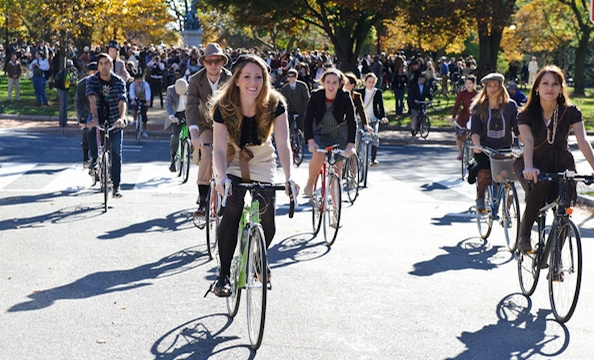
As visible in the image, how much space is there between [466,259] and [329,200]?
5.46 ft

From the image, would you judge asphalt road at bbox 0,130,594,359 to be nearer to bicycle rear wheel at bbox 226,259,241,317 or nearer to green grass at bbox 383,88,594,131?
bicycle rear wheel at bbox 226,259,241,317

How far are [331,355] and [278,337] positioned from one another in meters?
0.53

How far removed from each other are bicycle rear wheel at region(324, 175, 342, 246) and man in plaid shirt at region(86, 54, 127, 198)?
312 cm

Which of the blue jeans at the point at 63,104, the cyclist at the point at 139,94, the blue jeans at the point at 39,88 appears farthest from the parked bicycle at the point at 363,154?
the blue jeans at the point at 39,88

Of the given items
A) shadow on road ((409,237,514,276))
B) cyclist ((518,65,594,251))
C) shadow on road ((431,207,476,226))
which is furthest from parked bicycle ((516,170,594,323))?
shadow on road ((431,207,476,226))

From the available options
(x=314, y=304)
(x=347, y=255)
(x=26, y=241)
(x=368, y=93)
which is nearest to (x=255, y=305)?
(x=314, y=304)

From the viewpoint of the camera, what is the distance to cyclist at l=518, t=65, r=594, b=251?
7.47m

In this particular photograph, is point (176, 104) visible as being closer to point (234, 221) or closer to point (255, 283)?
point (234, 221)

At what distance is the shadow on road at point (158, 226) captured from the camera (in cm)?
1028

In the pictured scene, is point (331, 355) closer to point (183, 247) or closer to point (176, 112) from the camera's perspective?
point (183, 247)

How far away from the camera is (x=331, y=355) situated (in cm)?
600

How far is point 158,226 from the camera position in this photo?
35.6 feet

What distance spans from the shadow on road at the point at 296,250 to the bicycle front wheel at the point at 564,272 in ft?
8.91

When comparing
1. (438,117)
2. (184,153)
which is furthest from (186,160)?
(438,117)
